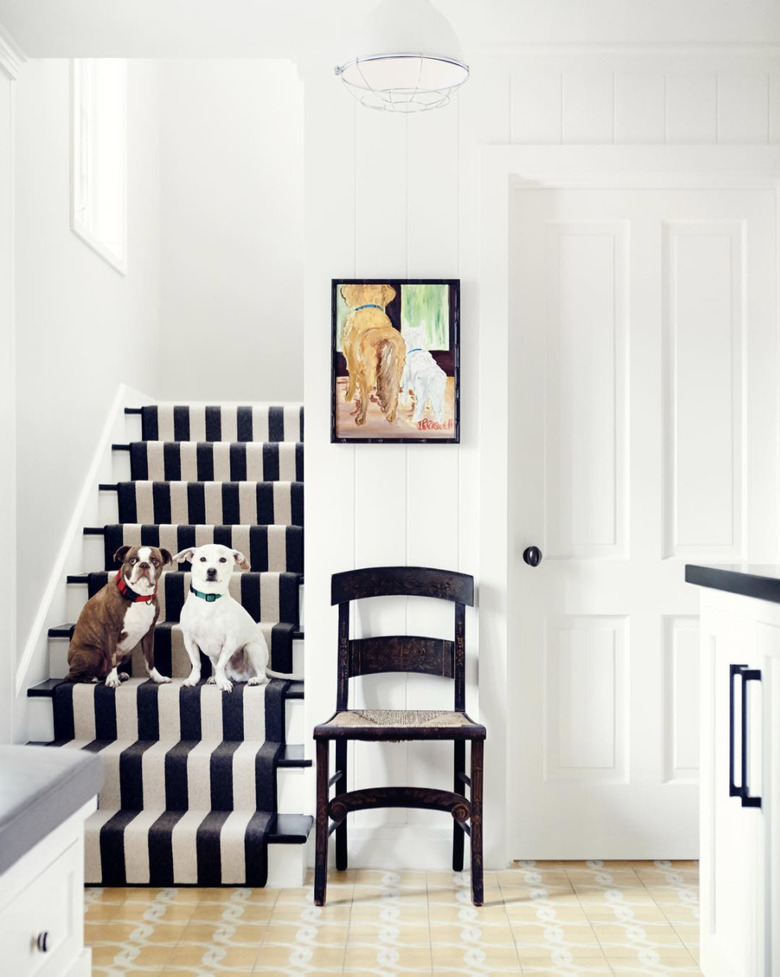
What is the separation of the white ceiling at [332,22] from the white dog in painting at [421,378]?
0.94 metres

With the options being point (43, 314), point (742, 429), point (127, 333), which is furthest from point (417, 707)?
point (127, 333)

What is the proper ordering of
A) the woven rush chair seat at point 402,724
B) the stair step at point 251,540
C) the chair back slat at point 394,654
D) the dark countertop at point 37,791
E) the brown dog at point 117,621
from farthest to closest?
the stair step at point 251,540
the brown dog at point 117,621
the chair back slat at point 394,654
the woven rush chair seat at point 402,724
the dark countertop at point 37,791

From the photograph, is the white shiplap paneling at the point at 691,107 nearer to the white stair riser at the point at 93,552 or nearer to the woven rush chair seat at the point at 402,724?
the woven rush chair seat at the point at 402,724

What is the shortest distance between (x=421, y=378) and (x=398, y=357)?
10 cm

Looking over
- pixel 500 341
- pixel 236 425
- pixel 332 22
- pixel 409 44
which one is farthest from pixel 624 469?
pixel 236 425

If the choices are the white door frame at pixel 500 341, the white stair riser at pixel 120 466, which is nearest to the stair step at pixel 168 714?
the white door frame at pixel 500 341

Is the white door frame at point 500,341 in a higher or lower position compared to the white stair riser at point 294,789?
higher

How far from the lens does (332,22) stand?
9.56 ft

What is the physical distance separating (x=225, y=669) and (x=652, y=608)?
56.5 inches

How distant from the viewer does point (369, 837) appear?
2.97 meters

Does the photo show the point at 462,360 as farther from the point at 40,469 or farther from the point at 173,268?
the point at 173,268

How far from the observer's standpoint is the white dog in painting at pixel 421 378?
3.00m

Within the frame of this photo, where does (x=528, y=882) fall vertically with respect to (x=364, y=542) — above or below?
below

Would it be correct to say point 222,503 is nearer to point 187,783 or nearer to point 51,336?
point 51,336
